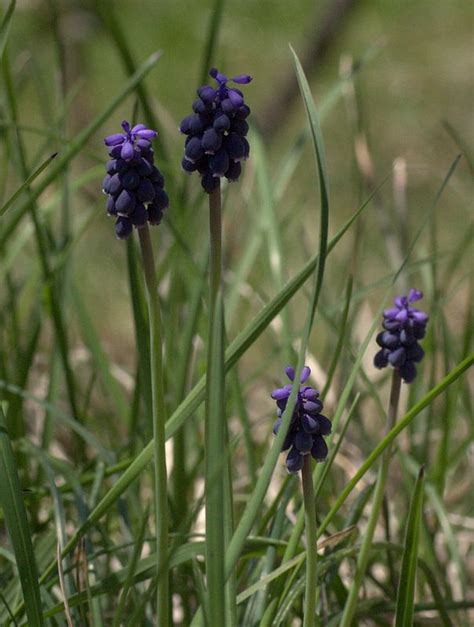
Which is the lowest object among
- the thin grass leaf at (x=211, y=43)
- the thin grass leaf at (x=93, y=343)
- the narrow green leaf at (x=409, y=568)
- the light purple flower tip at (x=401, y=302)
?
the narrow green leaf at (x=409, y=568)

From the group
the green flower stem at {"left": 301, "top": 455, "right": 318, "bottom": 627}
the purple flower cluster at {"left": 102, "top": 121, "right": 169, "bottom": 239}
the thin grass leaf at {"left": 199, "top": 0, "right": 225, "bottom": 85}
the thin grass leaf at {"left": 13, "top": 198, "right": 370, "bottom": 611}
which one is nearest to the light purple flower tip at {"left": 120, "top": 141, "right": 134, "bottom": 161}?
the purple flower cluster at {"left": 102, "top": 121, "right": 169, "bottom": 239}

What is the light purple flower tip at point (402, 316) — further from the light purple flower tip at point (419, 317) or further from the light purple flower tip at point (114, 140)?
the light purple flower tip at point (114, 140)

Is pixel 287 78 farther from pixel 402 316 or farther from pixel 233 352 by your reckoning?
pixel 233 352

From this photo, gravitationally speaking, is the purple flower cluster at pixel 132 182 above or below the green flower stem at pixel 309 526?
above

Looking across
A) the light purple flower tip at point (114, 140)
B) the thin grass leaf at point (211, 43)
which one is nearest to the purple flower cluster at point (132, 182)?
the light purple flower tip at point (114, 140)

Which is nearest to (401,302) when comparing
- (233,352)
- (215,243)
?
(233,352)

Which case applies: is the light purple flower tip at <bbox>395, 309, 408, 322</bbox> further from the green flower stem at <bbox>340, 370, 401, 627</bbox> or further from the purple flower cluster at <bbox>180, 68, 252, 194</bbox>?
the purple flower cluster at <bbox>180, 68, 252, 194</bbox>

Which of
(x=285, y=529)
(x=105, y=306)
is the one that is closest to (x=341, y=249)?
(x=105, y=306)
